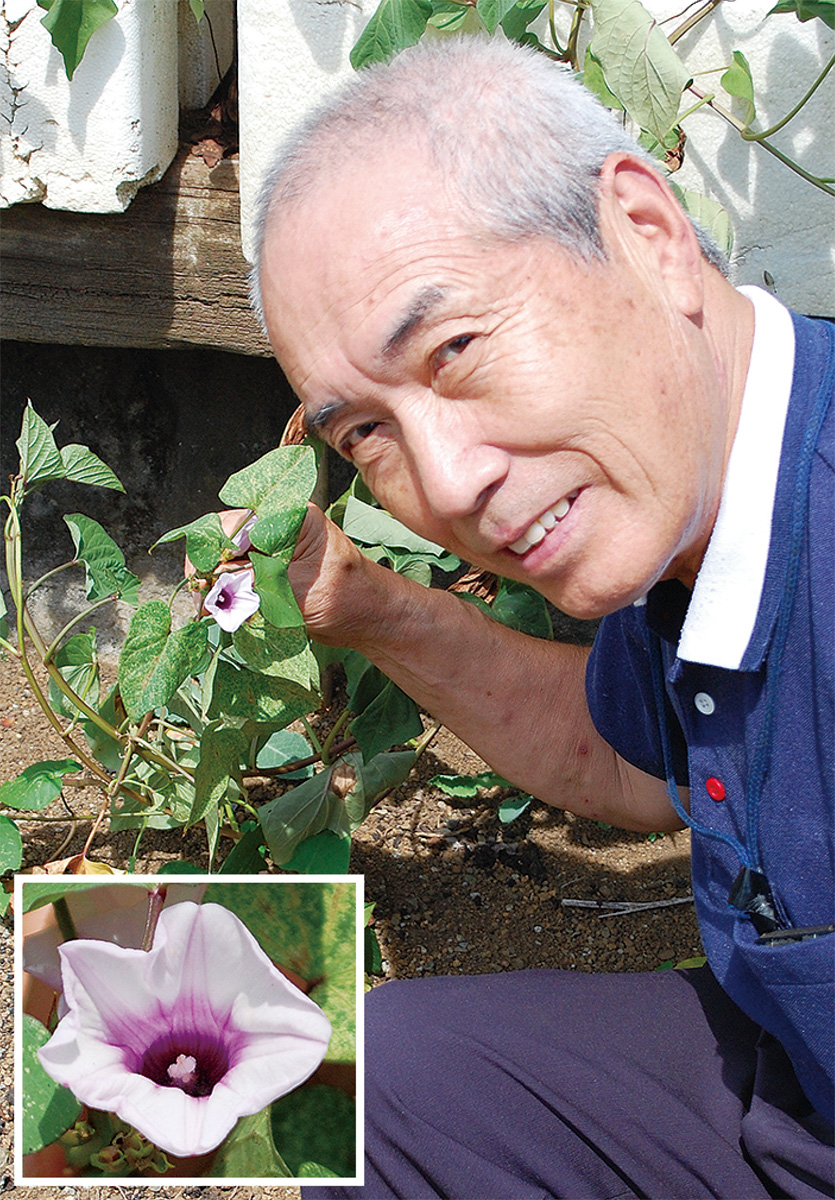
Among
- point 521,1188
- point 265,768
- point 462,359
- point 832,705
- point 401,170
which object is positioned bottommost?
point 521,1188

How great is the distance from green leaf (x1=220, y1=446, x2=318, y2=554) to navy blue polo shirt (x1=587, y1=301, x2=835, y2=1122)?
0.33 meters

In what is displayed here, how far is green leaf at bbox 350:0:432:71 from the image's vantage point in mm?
1247

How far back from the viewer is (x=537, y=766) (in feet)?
4.01

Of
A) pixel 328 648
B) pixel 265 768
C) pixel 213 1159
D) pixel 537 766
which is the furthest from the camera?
pixel 265 768

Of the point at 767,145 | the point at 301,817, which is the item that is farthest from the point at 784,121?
the point at 301,817

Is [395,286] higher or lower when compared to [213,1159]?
higher

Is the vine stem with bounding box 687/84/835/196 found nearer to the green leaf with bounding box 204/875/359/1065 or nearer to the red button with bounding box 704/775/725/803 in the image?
the red button with bounding box 704/775/725/803

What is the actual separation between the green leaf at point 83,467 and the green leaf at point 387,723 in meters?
0.38

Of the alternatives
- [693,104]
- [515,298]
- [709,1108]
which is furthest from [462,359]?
[693,104]

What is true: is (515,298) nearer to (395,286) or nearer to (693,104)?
(395,286)

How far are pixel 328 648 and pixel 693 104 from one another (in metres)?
0.83

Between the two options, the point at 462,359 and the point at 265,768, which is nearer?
the point at 462,359

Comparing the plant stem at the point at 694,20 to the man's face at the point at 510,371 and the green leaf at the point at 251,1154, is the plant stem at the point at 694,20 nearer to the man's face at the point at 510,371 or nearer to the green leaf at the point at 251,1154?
the man's face at the point at 510,371

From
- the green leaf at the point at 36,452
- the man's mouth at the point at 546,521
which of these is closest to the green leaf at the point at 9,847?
the green leaf at the point at 36,452
